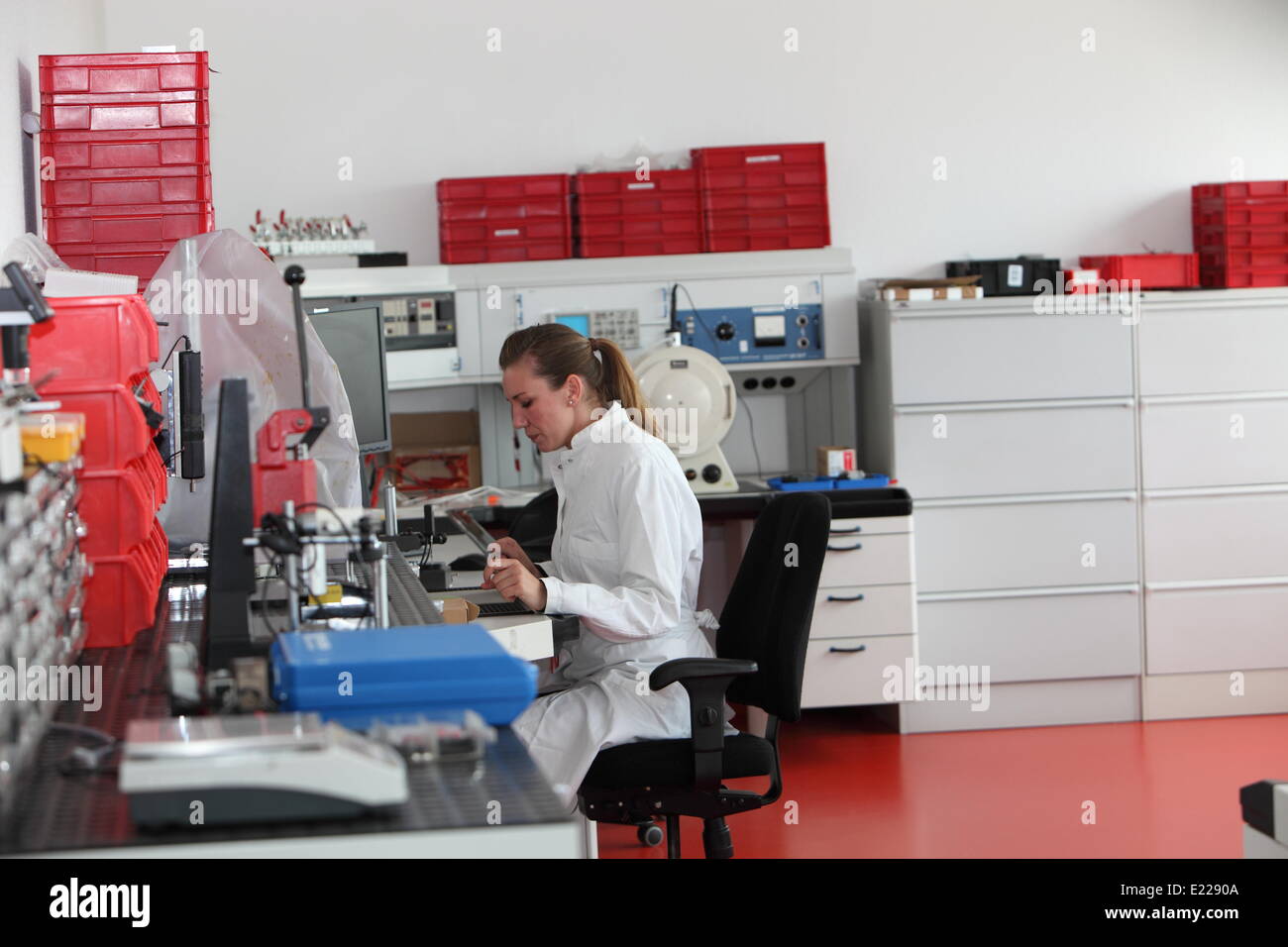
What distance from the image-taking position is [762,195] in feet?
15.3

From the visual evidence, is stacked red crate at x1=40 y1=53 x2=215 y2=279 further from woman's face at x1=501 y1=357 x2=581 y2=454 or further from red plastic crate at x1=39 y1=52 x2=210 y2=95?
woman's face at x1=501 y1=357 x2=581 y2=454

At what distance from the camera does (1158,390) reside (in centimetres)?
451

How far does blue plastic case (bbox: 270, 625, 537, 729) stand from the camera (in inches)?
59.1

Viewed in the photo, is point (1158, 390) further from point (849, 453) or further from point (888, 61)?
point (888, 61)

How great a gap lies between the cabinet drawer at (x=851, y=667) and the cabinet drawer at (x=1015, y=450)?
503 millimetres

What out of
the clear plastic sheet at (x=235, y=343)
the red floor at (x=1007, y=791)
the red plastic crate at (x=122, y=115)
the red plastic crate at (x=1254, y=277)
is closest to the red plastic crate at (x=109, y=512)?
the clear plastic sheet at (x=235, y=343)

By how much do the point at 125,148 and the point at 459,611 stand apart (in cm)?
130

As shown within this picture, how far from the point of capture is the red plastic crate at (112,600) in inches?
78.4

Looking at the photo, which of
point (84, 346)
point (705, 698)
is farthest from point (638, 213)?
point (84, 346)

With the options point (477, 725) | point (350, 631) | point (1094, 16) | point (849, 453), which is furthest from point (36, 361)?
point (1094, 16)

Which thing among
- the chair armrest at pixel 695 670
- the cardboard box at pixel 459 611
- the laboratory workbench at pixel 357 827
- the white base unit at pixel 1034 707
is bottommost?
the white base unit at pixel 1034 707

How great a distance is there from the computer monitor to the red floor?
1209 millimetres
